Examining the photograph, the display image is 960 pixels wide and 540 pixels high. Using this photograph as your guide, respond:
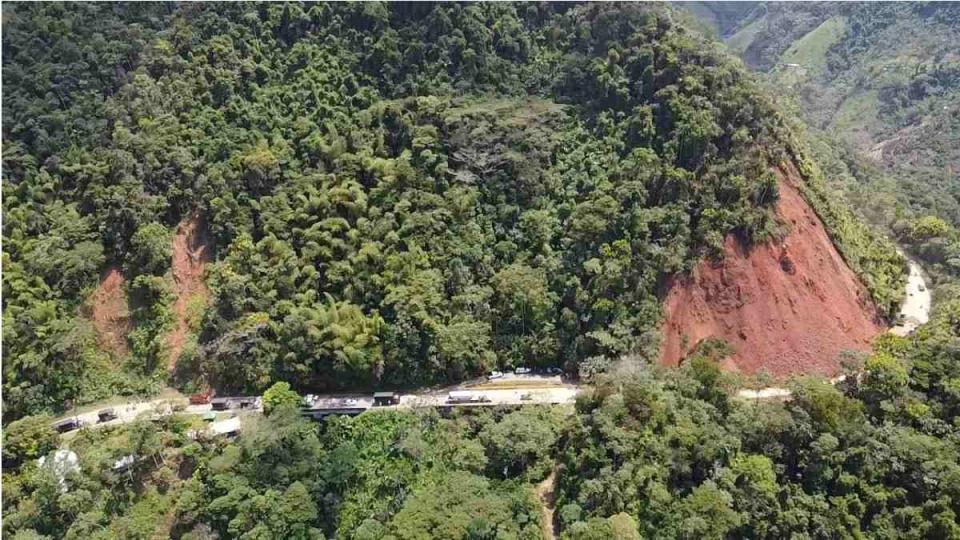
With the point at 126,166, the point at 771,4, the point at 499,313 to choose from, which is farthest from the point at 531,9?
the point at 771,4

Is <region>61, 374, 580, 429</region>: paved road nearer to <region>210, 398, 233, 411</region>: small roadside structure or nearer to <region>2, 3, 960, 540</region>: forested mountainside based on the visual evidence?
<region>210, 398, 233, 411</region>: small roadside structure

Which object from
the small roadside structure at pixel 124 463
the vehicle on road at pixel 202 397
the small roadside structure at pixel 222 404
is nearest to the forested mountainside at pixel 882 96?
the small roadside structure at pixel 222 404

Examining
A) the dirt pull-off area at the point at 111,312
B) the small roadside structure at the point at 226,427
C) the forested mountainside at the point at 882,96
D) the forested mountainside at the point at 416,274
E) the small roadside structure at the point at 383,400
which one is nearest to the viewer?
the forested mountainside at the point at 416,274

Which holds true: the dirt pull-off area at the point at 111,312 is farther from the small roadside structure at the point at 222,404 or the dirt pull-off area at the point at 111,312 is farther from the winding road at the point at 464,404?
the small roadside structure at the point at 222,404

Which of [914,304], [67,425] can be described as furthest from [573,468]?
[914,304]

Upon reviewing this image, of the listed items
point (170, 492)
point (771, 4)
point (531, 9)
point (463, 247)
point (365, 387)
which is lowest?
point (170, 492)

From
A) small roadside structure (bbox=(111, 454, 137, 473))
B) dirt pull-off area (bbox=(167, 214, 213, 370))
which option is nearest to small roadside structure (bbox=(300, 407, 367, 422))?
small roadside structure (bbox=(111, 454, 137, 473))

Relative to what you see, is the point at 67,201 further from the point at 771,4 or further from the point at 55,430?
the point at 771,4
